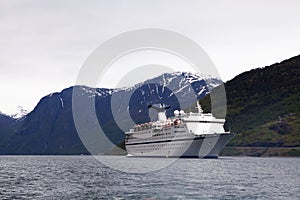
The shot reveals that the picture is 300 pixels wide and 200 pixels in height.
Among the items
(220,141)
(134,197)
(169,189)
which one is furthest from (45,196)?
(220,141)

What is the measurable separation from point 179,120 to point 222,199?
131m

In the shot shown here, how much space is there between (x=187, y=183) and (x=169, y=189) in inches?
369

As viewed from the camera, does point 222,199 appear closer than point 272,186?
Yes

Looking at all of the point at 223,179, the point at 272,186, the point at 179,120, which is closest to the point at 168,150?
the point at 179,120

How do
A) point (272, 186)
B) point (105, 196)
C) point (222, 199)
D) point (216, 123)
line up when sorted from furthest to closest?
point (216, 123)
point (272, 186)
point (105, 196)
point (222, 199)

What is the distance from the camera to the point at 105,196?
A: 61750mm

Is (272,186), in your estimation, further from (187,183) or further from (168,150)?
(168,150)

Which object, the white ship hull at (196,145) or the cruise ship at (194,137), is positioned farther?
the cruise ship at (194,137)

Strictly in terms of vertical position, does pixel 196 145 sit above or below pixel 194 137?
below

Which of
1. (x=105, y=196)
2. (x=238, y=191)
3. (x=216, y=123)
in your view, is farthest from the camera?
(x=216, y=123)

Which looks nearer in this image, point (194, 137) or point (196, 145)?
point (194, 137)

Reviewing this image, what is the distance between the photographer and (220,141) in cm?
16938

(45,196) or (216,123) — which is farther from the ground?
(216,123)

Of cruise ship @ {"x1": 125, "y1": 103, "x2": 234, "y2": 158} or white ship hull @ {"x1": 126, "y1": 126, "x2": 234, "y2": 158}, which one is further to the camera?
cruise ship @ {"x1": 125, "y1": 103, "x2": 234, "y2": 158}
